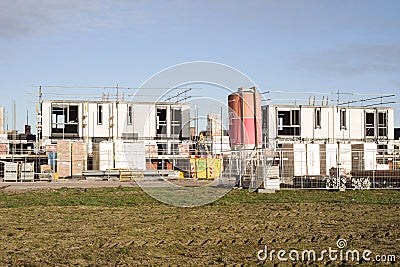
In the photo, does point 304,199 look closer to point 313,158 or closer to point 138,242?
point 138,242

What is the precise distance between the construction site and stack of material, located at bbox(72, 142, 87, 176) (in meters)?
0.07

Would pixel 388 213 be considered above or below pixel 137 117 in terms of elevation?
below

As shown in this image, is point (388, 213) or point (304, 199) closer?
point (388, 213)

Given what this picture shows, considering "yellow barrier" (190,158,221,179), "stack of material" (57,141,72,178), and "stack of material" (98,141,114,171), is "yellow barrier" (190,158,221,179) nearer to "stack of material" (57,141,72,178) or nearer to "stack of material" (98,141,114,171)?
"stack of material" (98,141,114,171)

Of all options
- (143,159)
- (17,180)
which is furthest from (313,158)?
(17,180)

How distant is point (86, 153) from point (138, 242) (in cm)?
3288

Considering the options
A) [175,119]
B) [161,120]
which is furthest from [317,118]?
[175,119]

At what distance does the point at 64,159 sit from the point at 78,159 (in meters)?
0.99

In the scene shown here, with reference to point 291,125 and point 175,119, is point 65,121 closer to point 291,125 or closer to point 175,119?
point 175,119

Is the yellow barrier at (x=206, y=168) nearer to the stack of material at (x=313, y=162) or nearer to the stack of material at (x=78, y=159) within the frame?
the stack of material at (x=313, y=162)

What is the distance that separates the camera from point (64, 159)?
1633 inches

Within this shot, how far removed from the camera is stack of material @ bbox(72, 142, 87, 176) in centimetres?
4172

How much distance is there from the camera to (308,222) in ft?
45.5

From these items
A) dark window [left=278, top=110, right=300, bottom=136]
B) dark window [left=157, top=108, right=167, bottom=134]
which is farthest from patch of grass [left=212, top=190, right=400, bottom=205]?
dark window [left=278, top=110, right=300, bottom=136]
